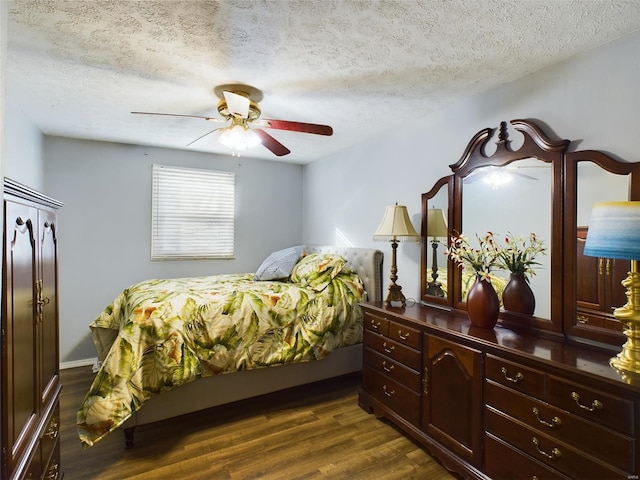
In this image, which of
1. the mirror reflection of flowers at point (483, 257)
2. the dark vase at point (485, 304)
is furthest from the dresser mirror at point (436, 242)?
the dark vase at point (485, 304)

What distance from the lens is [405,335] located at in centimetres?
232

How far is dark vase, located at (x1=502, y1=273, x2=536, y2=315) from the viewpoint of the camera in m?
2.01

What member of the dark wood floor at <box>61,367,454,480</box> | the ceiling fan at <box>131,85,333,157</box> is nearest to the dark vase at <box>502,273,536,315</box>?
the dark wood floor at <box>61,367,454,480</box>

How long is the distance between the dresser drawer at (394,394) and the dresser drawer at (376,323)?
322mm

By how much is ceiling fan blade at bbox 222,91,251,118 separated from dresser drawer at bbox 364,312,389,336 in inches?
68.9

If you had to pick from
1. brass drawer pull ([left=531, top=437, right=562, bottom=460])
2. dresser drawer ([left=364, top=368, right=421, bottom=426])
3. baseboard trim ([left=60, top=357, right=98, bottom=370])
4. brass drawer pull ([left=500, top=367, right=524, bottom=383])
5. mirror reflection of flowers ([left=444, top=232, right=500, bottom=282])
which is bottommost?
baseboard trim ([left=60, top=357, right=98, bottom=370])

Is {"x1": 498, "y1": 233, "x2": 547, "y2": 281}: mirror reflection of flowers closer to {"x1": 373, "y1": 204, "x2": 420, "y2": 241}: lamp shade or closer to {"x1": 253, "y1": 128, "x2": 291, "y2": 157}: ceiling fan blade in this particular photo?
{"x1": 373, "y1": 204, "x2": 420, "y2": 241}: lamp shade

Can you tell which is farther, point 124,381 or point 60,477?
point 124,381

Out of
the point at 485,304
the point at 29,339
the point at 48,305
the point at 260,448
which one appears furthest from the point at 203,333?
the point at 485,304

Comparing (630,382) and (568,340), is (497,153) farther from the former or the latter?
(630,382)

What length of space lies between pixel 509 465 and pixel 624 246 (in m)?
1.17

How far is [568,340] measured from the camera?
1827mm

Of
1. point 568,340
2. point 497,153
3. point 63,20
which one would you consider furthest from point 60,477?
point 497,153

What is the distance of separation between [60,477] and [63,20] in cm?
231
